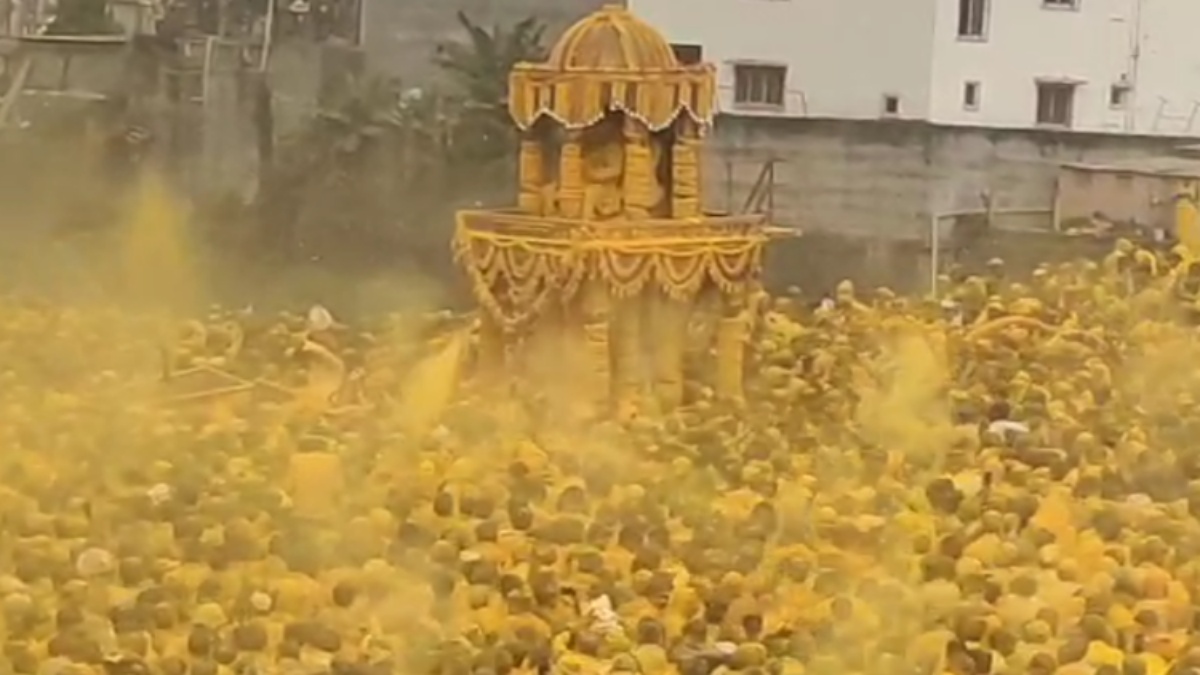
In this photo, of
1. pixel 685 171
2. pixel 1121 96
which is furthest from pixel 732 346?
pixel 1121 96

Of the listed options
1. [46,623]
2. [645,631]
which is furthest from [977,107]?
[46,623]

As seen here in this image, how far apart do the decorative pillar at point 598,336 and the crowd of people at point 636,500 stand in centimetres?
4

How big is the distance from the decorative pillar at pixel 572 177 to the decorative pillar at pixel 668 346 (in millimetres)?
101

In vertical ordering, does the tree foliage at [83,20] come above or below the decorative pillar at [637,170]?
above

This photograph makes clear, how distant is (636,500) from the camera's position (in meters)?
2.03

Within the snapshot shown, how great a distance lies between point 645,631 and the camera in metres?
1.97

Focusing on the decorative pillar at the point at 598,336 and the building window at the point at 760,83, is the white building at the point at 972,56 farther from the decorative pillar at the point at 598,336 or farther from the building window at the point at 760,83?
the decorative pillar at the point at 598,336

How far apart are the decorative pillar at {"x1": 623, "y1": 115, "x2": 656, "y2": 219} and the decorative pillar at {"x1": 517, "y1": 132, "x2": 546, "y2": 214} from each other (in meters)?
0.07

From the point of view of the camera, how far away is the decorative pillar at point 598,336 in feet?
6.67

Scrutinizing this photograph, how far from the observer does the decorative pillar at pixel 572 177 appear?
6.69 ft

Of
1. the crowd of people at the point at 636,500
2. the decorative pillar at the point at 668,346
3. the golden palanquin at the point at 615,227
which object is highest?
the golden palanquin at the point at 615,227

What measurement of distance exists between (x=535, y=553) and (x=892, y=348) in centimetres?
35

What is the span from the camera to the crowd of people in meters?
1.98

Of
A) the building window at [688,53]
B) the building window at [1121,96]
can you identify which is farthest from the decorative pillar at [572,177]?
the building window at [1121,96]
